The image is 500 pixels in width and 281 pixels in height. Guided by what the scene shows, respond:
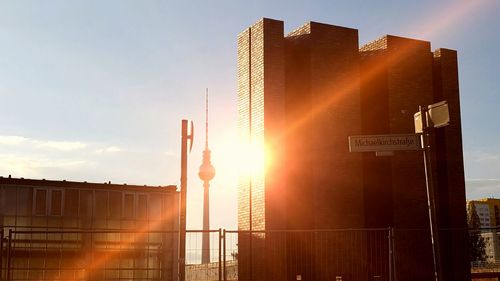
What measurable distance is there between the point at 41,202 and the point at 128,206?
169 inches

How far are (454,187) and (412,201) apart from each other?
2385 millimetres

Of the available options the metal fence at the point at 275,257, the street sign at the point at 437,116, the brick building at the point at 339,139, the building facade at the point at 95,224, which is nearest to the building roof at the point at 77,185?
the building facade at the point at 95,224

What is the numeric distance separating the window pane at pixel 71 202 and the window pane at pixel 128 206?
2445mm

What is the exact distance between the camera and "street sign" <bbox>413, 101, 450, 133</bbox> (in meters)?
9.56

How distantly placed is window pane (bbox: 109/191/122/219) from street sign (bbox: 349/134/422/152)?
21780 mm

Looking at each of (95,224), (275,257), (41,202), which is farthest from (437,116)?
(41,202)

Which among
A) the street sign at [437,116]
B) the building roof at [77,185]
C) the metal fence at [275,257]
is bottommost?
the metal fence at [275,257]

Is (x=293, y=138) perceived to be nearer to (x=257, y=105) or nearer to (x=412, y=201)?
(x=257, y=105)

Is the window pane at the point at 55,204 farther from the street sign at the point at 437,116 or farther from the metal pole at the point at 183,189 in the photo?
the street sign at the point at 437,116

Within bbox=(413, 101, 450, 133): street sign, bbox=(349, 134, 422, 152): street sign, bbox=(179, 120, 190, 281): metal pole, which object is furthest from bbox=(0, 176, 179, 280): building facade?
bbox=(413, 101, 450, 133): street sign

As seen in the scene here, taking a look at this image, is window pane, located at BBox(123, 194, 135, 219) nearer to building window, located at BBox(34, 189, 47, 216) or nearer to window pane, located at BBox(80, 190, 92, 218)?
window pane, located at BBox(80, 190, 92, 218)

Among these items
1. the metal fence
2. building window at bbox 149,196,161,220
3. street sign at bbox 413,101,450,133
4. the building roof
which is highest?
the building roof

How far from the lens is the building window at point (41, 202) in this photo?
96.8 feet

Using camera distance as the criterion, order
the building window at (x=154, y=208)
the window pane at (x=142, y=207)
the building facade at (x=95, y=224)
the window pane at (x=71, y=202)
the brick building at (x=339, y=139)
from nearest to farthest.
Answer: the brick building at (x=339, y=139), the building facade at (x=95, y=224), the window pane at (x=71, y=202), the window pane at (x=142, y=207), the building window at (x=154, y=208)
